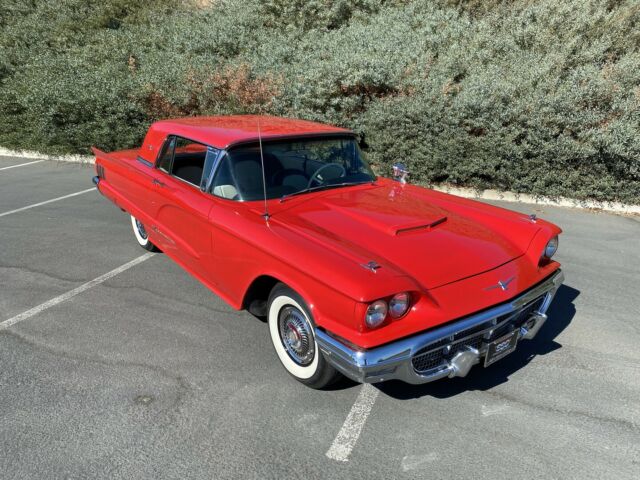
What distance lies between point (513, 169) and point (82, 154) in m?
9.31

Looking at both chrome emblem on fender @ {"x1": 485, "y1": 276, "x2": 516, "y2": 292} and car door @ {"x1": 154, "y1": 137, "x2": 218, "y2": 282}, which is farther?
car door @ {"x1": 154, "y1": 137, "x2": 218, "y2": 282}

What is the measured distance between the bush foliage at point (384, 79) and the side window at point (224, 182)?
4.85 metres

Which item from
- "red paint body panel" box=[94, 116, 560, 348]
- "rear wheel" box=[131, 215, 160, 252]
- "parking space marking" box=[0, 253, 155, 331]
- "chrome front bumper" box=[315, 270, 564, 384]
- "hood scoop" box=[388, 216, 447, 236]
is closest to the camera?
"chrome front bumper" box=[315, 270, 564, 384]

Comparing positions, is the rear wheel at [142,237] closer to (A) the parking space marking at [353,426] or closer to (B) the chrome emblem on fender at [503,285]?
(A) the parking space marking at [353,426]

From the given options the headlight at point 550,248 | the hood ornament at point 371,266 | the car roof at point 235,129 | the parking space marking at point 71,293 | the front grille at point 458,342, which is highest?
the car roof at point 235,129

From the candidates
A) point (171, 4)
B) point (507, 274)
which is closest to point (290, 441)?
point (507, 274)

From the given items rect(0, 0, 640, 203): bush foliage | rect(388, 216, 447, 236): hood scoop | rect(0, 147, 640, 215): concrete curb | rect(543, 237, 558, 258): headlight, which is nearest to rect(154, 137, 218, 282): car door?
rect(388, 216, 447, 236): hood scoop

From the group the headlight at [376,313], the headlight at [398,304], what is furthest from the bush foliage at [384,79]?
the headlight at [376,313]

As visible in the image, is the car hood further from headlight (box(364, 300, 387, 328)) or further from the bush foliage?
the bush foliage

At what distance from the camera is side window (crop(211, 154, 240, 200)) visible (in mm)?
3429

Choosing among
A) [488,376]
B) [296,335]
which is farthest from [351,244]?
[488,376]

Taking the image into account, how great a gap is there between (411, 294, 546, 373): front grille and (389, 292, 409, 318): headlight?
0.23 meters

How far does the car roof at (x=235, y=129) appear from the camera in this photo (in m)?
3.57

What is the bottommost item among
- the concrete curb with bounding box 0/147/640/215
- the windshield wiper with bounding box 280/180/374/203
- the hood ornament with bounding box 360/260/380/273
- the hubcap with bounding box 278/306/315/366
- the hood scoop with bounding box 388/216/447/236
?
the concrete curb with bounding box 0/147/640/215
